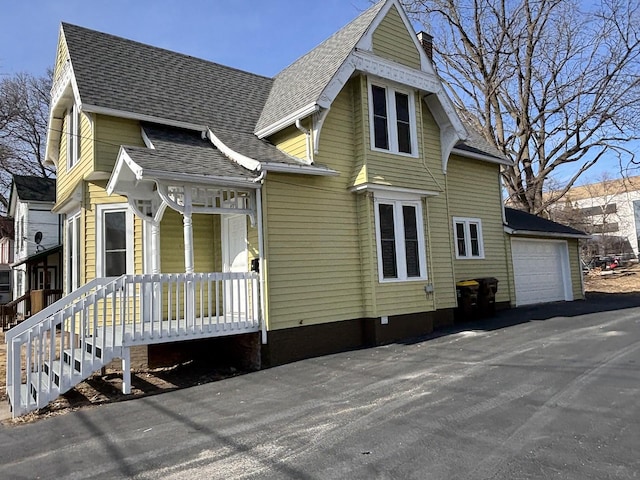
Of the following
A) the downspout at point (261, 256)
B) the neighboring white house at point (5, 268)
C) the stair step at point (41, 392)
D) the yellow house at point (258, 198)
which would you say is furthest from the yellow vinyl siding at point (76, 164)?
the neighboring white house at point (5, 268)

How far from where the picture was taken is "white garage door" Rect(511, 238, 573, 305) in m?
15.7

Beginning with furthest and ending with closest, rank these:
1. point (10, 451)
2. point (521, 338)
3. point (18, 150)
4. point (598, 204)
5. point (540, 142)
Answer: point (598, 204), point (18, 150), point (540, 142), point (521, 338), point (10, 451)

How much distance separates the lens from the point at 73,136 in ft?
36.7

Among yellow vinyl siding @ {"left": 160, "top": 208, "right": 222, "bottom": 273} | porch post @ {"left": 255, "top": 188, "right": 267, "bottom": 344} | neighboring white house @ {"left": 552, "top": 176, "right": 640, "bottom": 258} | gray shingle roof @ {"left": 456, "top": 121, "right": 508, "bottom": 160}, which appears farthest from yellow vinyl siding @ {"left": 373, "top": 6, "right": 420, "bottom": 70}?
neighboring white house @ {"left": 552, "top": 176, "right": 640, "bottom": 258}

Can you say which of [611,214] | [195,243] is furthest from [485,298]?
[611,214]

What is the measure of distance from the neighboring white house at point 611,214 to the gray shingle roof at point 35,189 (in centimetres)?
4304

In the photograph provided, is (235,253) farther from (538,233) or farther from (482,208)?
A: (538,233)

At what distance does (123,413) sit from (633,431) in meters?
6.09

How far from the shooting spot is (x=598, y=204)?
64.6 meters

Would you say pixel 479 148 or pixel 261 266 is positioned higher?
pixel 479 148

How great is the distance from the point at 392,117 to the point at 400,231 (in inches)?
107

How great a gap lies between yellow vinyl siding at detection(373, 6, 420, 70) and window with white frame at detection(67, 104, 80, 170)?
725 cm

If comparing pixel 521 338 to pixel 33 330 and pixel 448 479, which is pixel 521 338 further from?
pixel 33 330

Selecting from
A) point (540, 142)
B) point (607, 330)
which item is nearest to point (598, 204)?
point (540, 142)
